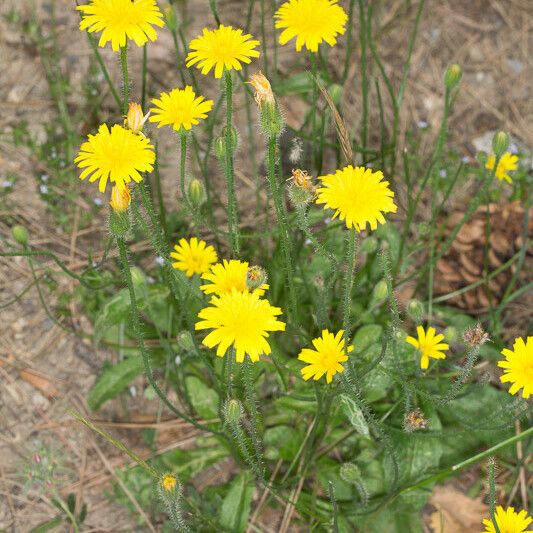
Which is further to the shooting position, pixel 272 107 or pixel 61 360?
pixel 61 360

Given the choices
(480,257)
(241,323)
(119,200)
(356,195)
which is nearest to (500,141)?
(356,195)

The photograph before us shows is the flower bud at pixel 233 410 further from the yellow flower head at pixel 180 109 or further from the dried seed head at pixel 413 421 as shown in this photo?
the yellow flower head at pixel 180 109

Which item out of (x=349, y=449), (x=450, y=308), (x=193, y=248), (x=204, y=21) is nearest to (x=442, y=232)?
(x=450, y=308)

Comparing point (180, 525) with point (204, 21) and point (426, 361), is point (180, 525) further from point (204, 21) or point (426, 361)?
point (204, 21)

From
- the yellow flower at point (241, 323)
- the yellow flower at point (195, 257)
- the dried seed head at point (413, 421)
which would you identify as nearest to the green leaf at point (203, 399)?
the yellow flower at point (195, 257)

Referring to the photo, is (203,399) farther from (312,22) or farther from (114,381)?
(312,22)

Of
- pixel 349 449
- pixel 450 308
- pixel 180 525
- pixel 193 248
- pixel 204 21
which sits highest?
pixel 204 21

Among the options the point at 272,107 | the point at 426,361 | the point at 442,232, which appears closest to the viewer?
the point at 272,107
